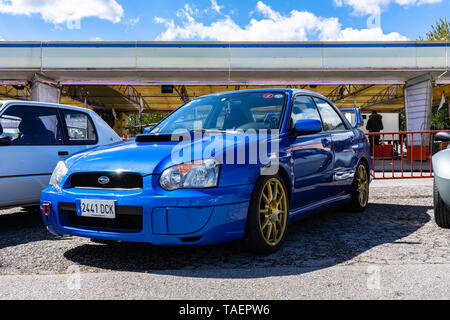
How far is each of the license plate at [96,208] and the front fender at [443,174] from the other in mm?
2959

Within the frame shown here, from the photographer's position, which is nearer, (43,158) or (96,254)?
(96,254)

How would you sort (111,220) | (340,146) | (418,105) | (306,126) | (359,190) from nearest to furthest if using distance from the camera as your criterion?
(111,220)
(306,126)
(340,146)
(359,190)
(418,105)

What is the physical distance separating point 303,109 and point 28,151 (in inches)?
122

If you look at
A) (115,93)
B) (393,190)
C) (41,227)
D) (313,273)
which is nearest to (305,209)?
(313,273)

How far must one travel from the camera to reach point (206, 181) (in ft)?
10.3

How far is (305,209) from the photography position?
4137 millimetres

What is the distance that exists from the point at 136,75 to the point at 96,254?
1226cm

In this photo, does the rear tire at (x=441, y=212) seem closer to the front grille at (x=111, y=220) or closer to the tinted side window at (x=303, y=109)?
the tinted side window at (x=303, y=109)

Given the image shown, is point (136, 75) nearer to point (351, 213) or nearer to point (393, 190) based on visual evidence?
point (393, 190)

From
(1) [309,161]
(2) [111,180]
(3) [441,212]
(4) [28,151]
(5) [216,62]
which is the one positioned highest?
(5) [216,62]

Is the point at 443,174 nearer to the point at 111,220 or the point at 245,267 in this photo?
the point at 245,267

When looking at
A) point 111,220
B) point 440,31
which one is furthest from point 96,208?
point 440,31

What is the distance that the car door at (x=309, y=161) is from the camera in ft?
13.0

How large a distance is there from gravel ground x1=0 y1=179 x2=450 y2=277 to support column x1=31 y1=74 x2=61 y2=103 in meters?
10.8
